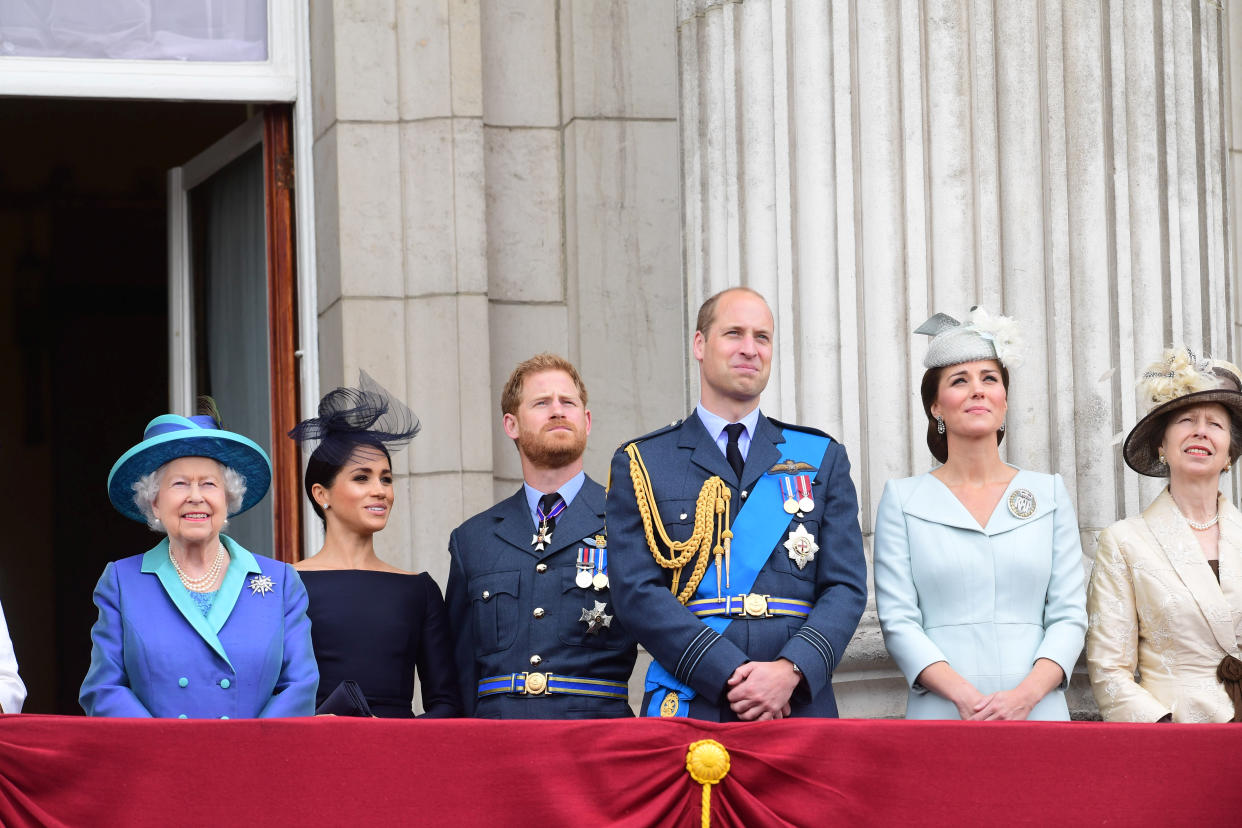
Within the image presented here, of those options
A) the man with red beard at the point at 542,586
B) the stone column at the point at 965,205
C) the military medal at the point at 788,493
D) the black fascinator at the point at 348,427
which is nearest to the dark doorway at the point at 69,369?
the stone column at the point at 965,205

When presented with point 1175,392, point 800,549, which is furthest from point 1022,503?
point 800,549

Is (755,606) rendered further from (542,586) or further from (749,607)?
(542,586)

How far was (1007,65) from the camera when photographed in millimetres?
6242

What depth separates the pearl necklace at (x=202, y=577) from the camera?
483 centimetres

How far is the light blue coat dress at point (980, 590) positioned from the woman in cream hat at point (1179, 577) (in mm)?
156

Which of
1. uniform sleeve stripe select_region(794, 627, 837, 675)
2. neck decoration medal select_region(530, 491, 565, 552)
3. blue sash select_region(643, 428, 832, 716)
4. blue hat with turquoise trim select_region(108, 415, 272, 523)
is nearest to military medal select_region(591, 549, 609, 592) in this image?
neck decoration medal select_region(530, 491, 565, 552)

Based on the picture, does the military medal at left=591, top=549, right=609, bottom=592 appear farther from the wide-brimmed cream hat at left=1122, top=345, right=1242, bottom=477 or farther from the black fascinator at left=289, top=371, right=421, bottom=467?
the wide-brimmed cream hat at left=1122, top=345, right=1242, bottom=477

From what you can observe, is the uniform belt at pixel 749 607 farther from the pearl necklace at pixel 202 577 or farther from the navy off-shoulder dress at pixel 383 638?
the pearl necklace at pixel 202 577

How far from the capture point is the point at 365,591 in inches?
207

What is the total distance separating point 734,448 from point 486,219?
7.48ft

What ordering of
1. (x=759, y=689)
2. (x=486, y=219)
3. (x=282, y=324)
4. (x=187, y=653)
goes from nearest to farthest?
(x=759, y=689) < (x=187, y=653) < (x=486, y=219) < (x=282, y=324)

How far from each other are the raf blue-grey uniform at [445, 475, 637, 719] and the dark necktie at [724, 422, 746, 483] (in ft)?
1.66

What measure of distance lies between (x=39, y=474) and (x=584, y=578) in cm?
781

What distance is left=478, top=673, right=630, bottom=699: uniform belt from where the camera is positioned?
504cm
